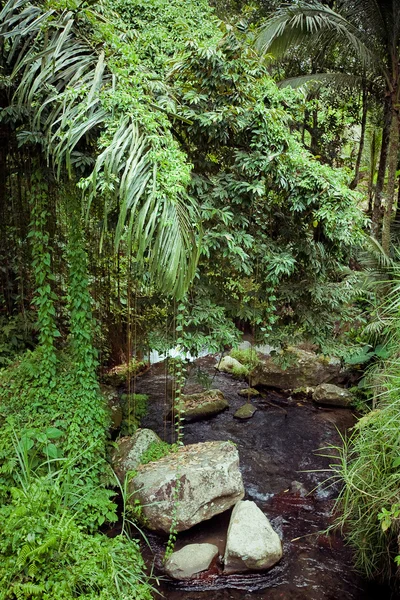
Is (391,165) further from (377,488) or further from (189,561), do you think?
(189,561)

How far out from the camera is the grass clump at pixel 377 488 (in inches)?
101

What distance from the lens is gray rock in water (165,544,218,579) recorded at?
3.02 m

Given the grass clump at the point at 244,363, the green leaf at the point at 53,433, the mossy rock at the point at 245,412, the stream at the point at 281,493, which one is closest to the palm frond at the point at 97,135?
the green leaf at the point at 53,433

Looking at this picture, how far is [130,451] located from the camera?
3.89 m

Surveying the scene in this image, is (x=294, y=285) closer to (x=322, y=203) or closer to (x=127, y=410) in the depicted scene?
(x=322, y=203)

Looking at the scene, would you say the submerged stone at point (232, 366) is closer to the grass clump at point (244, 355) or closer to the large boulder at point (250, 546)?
the grass clump at point (244, 355)

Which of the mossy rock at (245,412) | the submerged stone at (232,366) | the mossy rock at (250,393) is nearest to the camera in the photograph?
the mossy rock at (245,412)

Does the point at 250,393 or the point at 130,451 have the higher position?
the point at 130,451

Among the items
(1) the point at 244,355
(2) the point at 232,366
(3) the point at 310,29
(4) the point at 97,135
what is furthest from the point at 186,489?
(3) the point at 310,29

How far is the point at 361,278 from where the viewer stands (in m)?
5.07

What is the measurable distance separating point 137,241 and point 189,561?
234 cm

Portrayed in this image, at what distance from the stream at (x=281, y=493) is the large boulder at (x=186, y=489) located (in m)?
0.18

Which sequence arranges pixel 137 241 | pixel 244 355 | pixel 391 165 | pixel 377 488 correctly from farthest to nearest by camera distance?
pixel 244 355 → pixel 391 165 → pixel 377 488 → pixel 137 241

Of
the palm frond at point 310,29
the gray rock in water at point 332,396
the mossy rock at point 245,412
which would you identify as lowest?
the mossy rock at point 245,412
